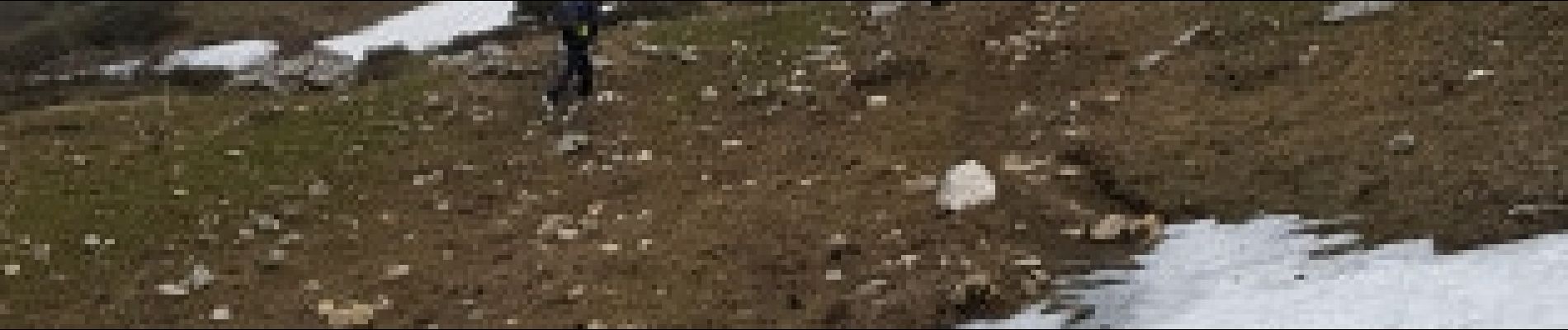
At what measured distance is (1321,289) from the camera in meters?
17.1

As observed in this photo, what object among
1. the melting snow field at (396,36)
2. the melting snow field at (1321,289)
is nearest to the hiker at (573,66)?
the melting snow field at (396,36)

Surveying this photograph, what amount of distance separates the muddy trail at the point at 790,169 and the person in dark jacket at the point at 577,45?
1.54ft

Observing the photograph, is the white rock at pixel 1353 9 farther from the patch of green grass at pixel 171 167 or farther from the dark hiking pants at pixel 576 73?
the patch of green grass at pixel 171 167

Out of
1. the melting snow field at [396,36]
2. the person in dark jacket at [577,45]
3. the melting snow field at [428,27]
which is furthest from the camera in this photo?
the melting snow field at [396,36]

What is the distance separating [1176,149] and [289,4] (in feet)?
88.7

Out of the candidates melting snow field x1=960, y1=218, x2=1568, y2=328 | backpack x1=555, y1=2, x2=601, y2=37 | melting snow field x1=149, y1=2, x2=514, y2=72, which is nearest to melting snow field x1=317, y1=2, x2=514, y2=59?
melting snow field x1=149, y1=2, x2=514, y2=72

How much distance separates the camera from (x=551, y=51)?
99.0 feet

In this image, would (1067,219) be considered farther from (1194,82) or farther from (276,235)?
(276,235)

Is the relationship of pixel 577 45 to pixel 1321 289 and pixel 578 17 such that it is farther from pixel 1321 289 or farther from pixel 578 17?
pixel 1321 289

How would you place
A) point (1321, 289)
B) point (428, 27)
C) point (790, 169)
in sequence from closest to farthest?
point (1321, 289) → point (790, 169) → point (428, 27)

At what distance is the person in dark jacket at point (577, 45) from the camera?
26.3 metres

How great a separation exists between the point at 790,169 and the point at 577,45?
5345 mm

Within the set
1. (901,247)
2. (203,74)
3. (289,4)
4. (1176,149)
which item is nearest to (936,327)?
(901,247)

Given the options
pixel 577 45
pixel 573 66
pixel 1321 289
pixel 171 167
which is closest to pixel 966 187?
pixel 1321 289
